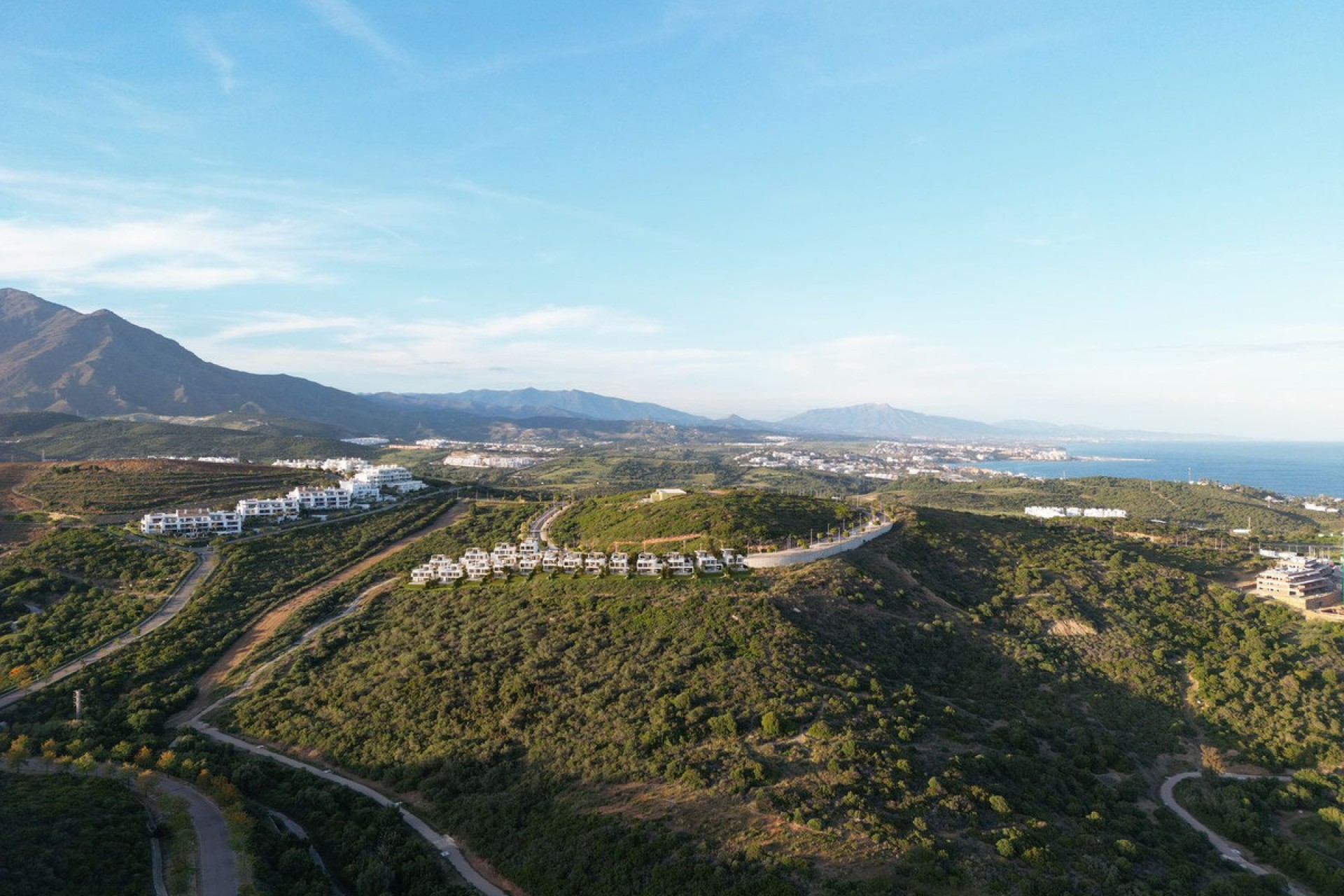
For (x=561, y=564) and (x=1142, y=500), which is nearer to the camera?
(x=561, y=564)

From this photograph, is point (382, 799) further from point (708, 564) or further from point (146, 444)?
point (146, 444)

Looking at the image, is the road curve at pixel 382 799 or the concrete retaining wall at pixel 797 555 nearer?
the road curve at pixel 382 799

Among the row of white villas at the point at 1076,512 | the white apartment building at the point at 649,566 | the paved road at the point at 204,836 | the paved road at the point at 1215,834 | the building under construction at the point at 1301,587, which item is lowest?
the paved road at the point at 1215,834

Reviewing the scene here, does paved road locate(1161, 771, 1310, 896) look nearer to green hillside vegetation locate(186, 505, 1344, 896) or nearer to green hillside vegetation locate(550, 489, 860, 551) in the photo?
green hillside vegetation locate(186, 505, 1344, 896)

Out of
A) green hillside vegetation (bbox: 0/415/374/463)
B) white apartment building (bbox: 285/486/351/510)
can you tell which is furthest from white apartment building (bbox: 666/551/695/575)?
green hillside vegetation (bbox: 0/415/374/463)

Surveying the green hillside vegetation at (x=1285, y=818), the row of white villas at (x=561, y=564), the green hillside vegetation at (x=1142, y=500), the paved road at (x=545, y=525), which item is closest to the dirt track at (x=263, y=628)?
the row of white villas at (x=561, y=564)

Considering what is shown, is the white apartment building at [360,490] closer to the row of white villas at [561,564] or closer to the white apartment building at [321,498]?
the white apartment building at [321,498]

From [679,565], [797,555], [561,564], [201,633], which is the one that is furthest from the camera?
[561,564]

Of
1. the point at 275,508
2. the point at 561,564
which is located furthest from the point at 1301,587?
the point at 275,508
